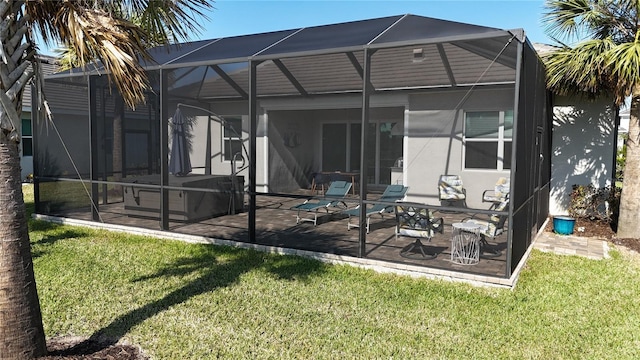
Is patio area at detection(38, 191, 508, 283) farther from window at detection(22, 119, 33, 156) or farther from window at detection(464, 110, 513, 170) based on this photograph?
window at detection(22, 119, 33, 156)

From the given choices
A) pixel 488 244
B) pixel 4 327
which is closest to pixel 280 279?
pixel 4 327

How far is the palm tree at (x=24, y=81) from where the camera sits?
280cm

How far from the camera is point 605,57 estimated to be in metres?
6.13

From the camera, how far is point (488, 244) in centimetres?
595

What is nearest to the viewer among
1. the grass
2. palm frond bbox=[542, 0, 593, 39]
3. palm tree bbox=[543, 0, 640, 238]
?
the grass

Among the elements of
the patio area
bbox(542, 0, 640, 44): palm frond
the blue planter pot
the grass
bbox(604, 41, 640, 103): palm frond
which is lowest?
the grass

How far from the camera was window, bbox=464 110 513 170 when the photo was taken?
8.94 m

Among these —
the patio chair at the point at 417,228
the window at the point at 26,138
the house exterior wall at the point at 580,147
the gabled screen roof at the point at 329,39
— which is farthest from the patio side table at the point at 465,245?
the window at the point at 26,138

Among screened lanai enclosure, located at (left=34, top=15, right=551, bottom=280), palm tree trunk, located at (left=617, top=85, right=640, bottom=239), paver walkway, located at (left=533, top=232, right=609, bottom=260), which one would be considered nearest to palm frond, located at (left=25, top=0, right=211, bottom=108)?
screened lanai enclosure, located at (left=34, top=15, right=551, bottom=280)

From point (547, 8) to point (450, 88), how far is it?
2.44 meters

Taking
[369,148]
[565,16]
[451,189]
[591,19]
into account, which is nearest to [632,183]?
[591,19]

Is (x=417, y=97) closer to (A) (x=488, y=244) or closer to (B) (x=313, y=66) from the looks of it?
(B) (x=313, y=66)

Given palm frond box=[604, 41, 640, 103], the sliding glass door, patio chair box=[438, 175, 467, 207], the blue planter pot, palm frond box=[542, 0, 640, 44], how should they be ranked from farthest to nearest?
the sliding glass door → patio chair box=[438, 175, 467, 207] → the blue planter pot → palm frond box=[542, 0, 640, 44] → palm frond box=[604, 41, 640, 103]

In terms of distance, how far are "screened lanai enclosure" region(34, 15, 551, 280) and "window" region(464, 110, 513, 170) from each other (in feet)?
0.09
